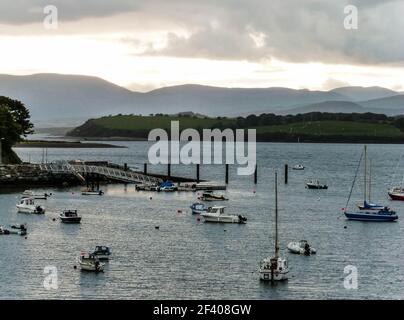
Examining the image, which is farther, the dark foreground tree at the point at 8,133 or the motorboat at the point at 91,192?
the dark foreground tree at the point at 8,133

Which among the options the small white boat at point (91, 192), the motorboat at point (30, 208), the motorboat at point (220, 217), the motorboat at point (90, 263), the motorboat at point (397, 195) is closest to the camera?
the motorboat at point (90, 263)

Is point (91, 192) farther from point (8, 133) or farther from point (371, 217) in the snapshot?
point (371, 217)

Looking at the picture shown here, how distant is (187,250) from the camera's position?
179 feet

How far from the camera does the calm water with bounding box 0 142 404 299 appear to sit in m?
40.7

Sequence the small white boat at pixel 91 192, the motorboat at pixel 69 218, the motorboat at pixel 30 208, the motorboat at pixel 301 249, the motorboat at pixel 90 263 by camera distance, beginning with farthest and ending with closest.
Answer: the small white boat at pixel 91 192 < the motorboat at pixel 30 208 < the motorboat at pixel 69 218 < the motorboat at pixel 301 249 < the motorboat at pixel 90 263

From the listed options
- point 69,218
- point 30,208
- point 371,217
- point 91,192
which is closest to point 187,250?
point 69,218

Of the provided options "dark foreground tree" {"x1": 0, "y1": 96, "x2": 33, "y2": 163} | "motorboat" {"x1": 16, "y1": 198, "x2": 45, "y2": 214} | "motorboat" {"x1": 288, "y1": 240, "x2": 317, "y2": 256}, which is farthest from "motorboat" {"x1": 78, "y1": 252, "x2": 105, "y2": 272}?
"dark foreground tree" {"x1": 0, "y1": 96, "x2": 33, "y2": 163}

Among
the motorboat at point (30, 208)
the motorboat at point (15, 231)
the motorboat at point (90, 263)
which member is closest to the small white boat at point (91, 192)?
the motorboat at point (30, 208)

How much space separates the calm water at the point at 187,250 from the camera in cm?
4069

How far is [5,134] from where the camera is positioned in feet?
395

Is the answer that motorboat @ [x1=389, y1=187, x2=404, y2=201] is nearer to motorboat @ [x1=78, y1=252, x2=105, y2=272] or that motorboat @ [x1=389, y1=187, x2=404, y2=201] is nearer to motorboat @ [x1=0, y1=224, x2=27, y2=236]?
motorboat @ [x1=0, y1=224, x2=27, y2=236]

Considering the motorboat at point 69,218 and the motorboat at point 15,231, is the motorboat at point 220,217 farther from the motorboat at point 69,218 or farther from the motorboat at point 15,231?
the motorboat at point 15,231

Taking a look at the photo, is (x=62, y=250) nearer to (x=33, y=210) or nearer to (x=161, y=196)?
(x=33, y=210)
